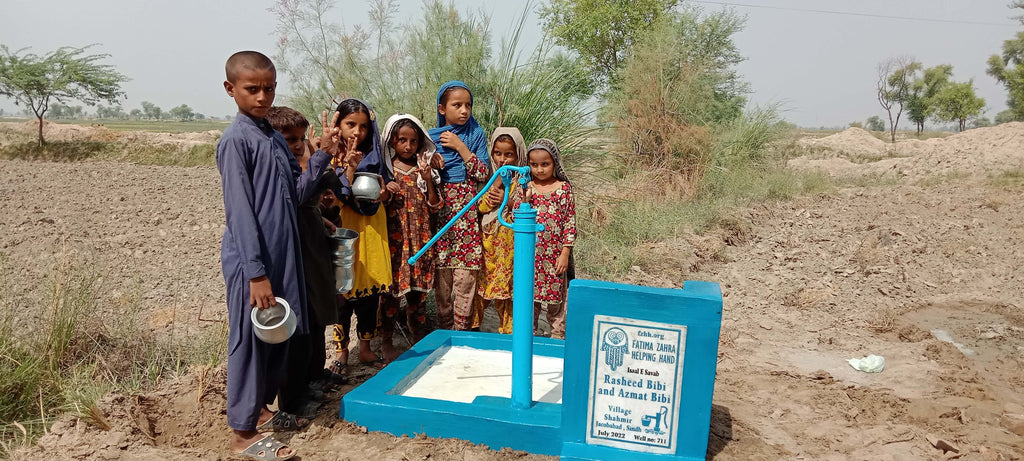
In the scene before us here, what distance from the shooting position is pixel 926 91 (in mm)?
38719

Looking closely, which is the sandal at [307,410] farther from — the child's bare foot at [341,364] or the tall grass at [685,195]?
the tall grass at [685,195]

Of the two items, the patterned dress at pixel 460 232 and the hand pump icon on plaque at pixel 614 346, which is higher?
the patterned dress at pixel 460 232

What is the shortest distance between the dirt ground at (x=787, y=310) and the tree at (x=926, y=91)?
33.2 m

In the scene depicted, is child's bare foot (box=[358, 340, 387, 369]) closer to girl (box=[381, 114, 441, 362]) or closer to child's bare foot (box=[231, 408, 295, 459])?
girl (box=[381, 114, 441, 362])

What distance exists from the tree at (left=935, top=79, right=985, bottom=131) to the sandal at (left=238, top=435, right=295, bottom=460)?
43.2 metres

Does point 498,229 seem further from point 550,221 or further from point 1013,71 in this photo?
point 1013,71

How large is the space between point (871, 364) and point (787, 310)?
1342mm

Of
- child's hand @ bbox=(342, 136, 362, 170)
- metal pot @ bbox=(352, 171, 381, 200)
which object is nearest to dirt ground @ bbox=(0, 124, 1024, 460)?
metal pot @ bbox=(352, 171, 381, 200)

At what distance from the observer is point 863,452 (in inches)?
105

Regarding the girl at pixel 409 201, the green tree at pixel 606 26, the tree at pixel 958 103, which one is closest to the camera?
the girl at pixel 409 201

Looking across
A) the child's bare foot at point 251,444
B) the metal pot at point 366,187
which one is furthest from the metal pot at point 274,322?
the metal pot at point 366,187

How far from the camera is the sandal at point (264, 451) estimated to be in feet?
7.65

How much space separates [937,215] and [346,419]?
9.51m

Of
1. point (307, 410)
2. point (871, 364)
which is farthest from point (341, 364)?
point (871, 364)
